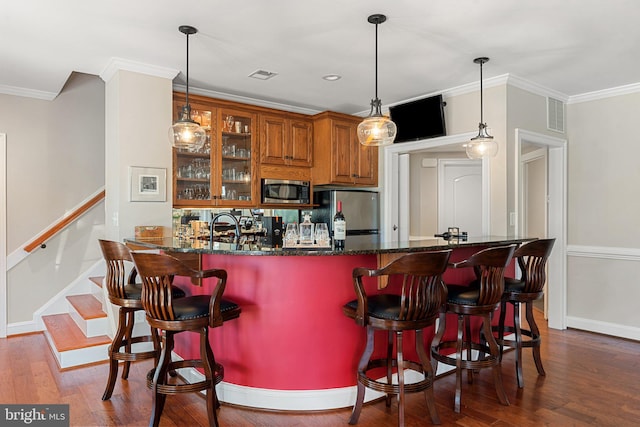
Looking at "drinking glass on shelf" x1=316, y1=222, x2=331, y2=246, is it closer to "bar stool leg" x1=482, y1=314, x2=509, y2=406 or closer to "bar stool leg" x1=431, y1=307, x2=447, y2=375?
"bar stool leg" x1=431, y1=307, x2=447, y2=375

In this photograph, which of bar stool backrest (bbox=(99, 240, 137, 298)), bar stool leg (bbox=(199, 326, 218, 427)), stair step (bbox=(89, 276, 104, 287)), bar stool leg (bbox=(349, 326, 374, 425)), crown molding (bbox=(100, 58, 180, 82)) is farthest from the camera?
stair step (bbox=(89, 276, 104, 287))

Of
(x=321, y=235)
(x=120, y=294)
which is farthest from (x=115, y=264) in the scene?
(x=321, y=235)

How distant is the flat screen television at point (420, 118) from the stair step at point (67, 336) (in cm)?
364

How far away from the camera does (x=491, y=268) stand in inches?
104

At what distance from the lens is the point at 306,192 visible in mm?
5285

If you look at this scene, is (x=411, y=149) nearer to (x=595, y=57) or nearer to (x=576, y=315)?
(x=595, y=57)

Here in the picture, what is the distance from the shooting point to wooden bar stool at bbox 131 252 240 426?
88.0 inches

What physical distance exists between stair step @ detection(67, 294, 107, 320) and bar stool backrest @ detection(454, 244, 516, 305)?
3092 mm

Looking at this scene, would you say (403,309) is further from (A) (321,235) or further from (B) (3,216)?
(B) (3,216)

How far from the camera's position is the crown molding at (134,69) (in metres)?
3.61

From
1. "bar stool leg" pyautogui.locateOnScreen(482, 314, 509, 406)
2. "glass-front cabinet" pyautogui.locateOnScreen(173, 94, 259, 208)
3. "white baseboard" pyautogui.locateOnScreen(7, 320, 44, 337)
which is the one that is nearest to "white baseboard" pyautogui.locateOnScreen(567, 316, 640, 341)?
"bar stool leg" pyautogui.locateOnScreen(482, 314, 509, 406)

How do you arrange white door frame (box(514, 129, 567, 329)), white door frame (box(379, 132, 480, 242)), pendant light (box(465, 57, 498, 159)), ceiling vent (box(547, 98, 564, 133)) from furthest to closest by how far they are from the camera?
white door frame (box(379, 132, 480, 242)), white door frame (box(514, 129, 567, 329)), ceiling vent (box(547, 98, 564, 133)), pendant light (box(465, 57, 498, 159))

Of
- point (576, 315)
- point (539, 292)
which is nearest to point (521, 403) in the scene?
point (539, 292)

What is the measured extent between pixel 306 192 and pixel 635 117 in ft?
11.7
